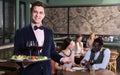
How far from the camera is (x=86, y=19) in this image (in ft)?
31.7

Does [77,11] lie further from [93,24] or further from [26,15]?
[26,15]

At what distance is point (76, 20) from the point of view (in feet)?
32.1

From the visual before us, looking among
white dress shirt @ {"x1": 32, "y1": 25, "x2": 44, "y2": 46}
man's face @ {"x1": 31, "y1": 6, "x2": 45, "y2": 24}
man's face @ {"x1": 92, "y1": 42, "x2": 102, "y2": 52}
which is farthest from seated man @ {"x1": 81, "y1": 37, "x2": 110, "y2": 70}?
man's face @ {"x1": 31, "y1": 6, "x2": 45, "y2": 24}

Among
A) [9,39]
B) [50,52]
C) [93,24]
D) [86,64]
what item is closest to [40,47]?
[50,52]

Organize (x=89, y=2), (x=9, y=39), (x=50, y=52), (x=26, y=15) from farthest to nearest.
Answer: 1. (x=89, y=2)
2. (x=26, y=15)
3. (x=9, y=39)
4. (x=50, y=52)

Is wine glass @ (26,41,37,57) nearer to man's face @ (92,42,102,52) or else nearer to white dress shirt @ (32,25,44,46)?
white dress shirt @ (32,25,44,46)

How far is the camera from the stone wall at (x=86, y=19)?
933 cm

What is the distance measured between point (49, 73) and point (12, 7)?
4927 millimetres

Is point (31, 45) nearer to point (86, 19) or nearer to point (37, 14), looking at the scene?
point (37, 14)

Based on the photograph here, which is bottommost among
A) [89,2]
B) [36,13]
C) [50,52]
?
[50,52]

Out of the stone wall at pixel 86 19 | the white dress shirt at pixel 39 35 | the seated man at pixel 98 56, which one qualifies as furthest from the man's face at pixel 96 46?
the stone wall at pixel 86 19

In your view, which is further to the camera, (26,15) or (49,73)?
(26,15)

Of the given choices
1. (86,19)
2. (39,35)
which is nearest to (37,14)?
(39,35)

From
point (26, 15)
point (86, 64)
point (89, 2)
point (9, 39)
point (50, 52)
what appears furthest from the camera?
point (89, 2)
